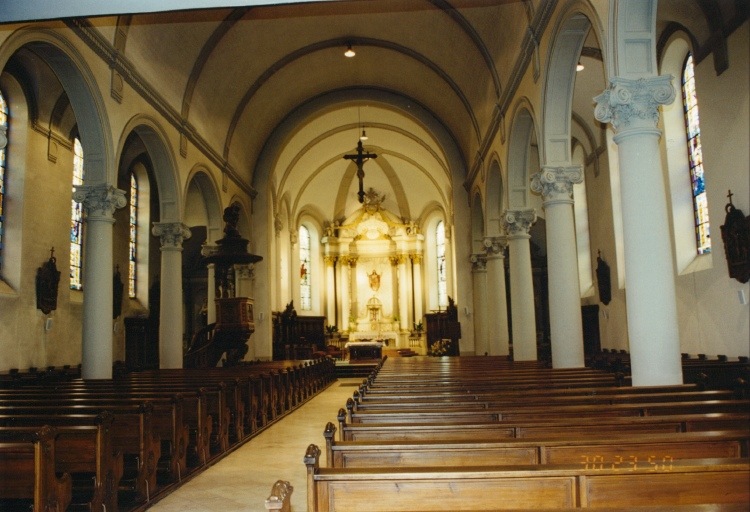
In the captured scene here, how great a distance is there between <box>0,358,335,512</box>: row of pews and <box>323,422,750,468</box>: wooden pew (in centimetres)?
227

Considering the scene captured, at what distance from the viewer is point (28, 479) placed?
4.57m

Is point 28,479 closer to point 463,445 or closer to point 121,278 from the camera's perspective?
point 463,445

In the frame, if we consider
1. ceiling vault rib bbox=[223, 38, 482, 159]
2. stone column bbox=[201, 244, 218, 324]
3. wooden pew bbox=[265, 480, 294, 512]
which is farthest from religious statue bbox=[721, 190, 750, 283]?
stone column bbox=[201, 244, 218, 324]

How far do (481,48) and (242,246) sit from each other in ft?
23.8

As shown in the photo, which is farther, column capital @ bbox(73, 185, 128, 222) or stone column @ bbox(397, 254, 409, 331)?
stone column @ bbox(397, 254, 409, 331)

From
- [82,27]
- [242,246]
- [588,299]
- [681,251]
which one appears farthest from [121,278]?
[681,251]

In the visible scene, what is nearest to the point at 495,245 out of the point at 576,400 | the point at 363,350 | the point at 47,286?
the point at 363,350

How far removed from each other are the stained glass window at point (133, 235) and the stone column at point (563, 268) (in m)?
12.7

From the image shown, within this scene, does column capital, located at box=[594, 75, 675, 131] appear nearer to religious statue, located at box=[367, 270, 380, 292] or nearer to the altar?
the altar

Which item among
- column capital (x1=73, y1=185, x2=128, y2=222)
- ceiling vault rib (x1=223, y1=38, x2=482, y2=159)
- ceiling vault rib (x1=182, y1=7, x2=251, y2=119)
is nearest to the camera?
column capital (x1=73, y1=185, x2=128, y2=222)

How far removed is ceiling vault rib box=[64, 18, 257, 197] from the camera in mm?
10734

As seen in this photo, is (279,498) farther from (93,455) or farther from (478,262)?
(478,262)

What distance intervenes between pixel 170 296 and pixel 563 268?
9.16 meters

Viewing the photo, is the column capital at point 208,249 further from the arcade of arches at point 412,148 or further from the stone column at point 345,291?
the stone column at point 345,291
